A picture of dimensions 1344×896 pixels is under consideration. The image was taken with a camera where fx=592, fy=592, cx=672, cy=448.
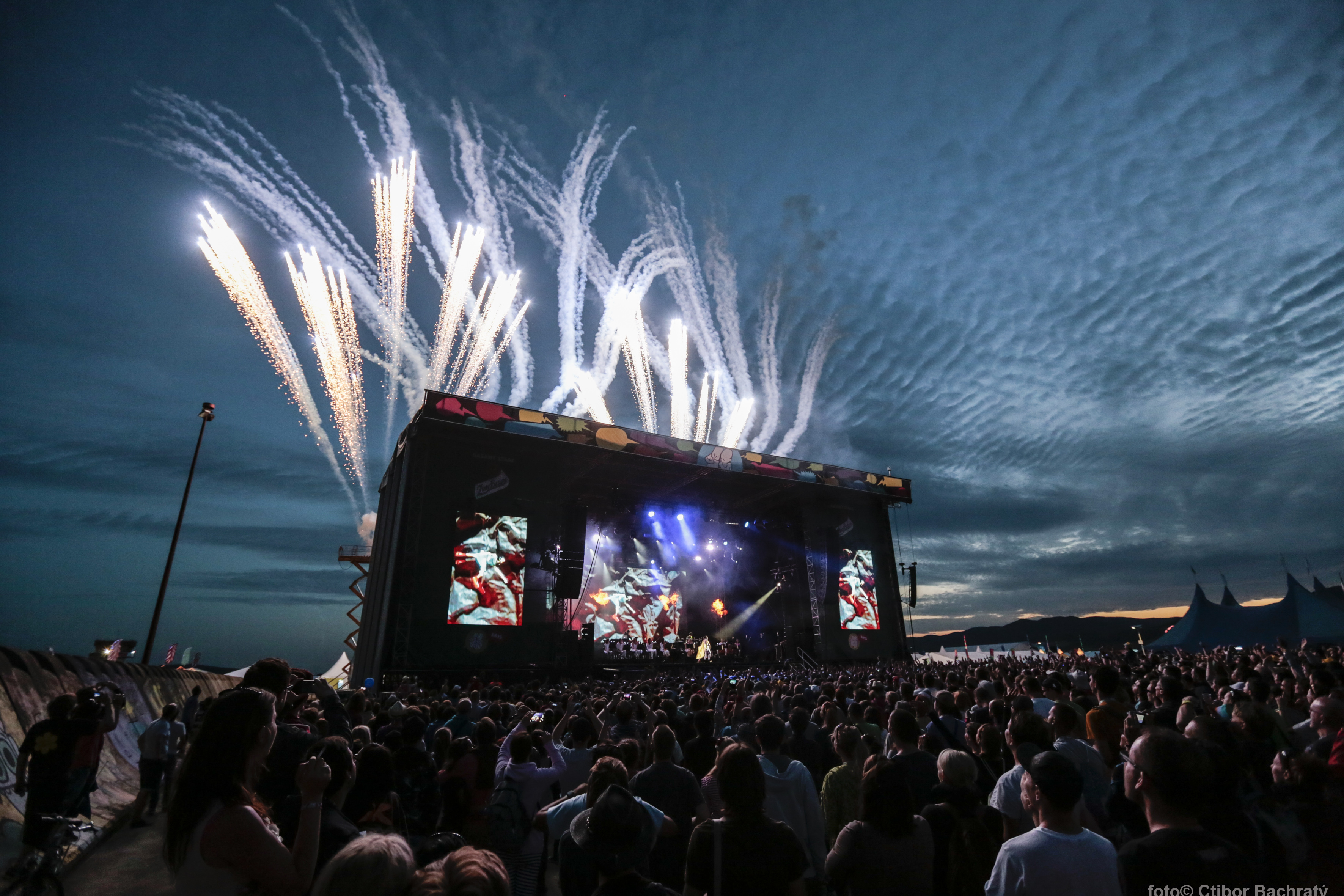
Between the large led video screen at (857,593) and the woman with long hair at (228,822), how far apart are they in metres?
31.7

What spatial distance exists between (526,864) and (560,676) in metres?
21.5

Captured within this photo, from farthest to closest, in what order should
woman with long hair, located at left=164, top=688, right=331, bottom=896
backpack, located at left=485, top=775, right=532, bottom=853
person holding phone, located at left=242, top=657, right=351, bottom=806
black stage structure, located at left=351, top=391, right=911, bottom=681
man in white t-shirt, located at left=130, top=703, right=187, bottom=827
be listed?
black stage structure, located at left=351, top=391, right=911, bottom=681 < man in white t-shirt, located at left=130, top=703, right=187, bottom=827 < backpack, located at left=485, top=775, right=532, bottom=853 < person holding phone, located at left=242, top=657, right=351, bottom=806 < woman with long hair, located at left=164, top=688, right=331, bottom=896

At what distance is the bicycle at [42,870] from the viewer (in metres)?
4.90

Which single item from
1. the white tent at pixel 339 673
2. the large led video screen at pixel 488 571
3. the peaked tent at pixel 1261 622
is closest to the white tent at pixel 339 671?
the white tent at pixel 339 673

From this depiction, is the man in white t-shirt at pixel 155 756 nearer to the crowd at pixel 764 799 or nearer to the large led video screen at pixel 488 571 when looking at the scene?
the crowd at pixel 764 799

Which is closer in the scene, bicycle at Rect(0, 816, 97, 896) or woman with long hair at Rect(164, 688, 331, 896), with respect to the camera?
woman with long hair at Rect(164, 688, 331, 896)

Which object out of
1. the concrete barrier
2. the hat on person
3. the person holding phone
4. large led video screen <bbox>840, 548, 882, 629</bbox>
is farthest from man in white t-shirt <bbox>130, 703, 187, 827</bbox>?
large led video screen <bbox>840, 548, 882, 629</bbox>

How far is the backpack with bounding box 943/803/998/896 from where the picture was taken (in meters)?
2.92

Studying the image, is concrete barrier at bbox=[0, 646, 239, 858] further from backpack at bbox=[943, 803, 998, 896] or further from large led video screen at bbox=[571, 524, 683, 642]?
large led video screen at bbox=[571, 524, 683, 642]

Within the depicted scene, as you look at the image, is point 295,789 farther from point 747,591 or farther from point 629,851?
point 747,591

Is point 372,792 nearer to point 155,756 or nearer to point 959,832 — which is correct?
point 959,832

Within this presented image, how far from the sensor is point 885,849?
2.68 metres

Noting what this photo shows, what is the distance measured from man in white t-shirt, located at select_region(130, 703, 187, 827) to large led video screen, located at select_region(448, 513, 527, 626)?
15.2 meters

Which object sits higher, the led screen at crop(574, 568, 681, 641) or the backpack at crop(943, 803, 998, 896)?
the led screen at crop(574, 568, 681, 641)
